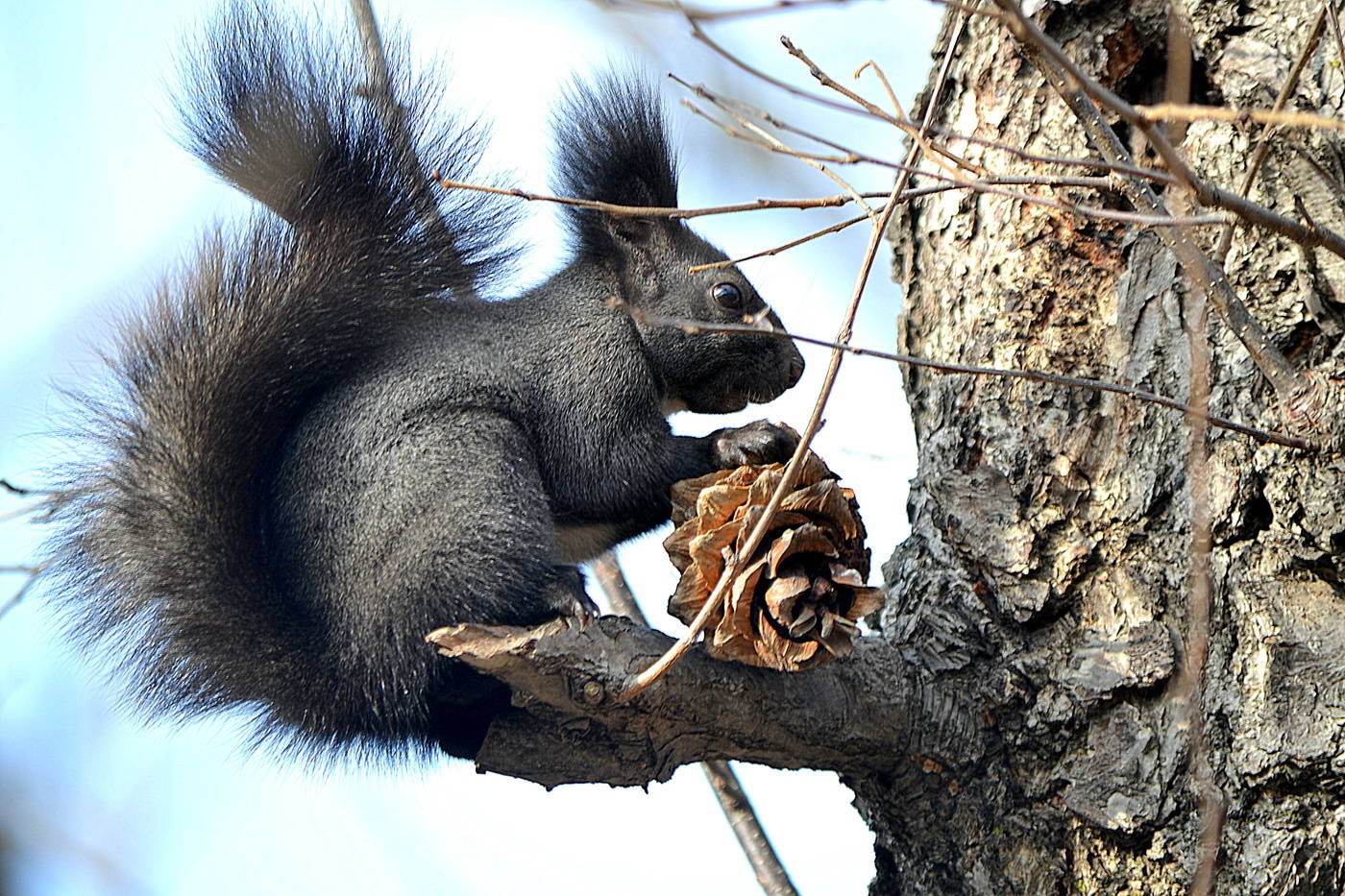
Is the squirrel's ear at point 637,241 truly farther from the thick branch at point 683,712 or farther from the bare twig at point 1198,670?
the bare twig at point 1198,670

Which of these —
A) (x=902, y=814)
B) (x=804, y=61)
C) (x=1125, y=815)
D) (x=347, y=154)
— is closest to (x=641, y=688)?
(x=902, y=814)

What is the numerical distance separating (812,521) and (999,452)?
1.23 feet

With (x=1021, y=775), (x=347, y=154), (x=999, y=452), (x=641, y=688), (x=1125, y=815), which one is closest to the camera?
(x=641, y=688)

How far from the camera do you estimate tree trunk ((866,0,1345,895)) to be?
1.52m

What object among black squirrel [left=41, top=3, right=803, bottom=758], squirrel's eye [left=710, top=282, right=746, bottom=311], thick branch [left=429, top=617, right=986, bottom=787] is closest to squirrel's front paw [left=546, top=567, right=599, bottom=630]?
black squirrel [left=41, top=3, right=803, bottom=758]

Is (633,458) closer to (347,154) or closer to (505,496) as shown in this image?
(505,496)

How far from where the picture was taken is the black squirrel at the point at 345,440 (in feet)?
5.74

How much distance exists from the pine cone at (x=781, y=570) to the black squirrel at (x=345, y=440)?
0.76 ft

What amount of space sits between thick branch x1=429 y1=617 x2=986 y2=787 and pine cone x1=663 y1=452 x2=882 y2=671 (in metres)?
0.07

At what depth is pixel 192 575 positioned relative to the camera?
174 cm

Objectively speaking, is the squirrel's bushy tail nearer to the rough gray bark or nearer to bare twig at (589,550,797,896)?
the rough gray bark

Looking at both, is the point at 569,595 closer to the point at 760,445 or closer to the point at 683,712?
the point at 683,712

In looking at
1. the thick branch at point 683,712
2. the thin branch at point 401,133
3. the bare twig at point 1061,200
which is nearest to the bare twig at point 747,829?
the thick branch at point 683,712

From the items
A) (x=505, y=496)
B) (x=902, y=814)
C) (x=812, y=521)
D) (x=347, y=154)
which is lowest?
(x=902, y=814)
